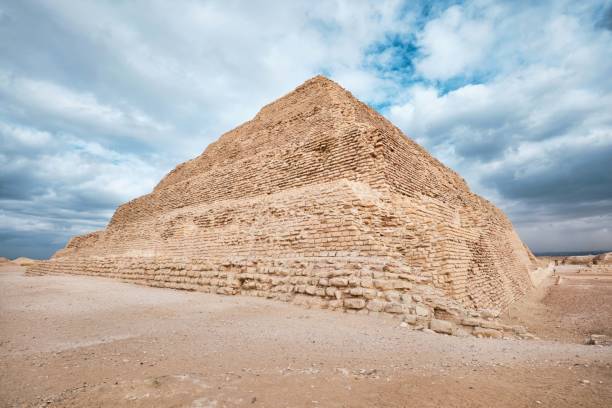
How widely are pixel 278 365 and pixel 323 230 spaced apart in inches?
189

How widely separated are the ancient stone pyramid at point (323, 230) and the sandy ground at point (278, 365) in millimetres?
1086

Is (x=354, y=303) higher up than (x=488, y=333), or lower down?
higher up

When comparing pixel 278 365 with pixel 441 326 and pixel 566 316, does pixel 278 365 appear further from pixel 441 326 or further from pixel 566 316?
pixel 566 316

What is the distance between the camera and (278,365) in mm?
2787

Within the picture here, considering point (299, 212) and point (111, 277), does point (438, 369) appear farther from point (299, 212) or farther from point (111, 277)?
point (111, 277)

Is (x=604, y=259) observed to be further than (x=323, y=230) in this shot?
Yes

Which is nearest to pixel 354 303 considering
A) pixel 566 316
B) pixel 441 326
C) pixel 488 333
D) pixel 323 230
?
pixel 441 326

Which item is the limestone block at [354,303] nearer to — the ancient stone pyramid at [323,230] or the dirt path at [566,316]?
the ancient stone pyramid at [323,230]

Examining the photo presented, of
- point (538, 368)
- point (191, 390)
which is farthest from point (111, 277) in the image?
point (538, 368)

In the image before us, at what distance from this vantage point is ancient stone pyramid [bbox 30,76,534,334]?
5.60m

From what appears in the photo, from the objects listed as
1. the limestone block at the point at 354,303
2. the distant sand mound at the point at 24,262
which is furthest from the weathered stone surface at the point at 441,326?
the distant sand mound at the point at 24,262

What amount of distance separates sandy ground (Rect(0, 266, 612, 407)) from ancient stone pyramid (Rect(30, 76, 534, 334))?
1.09m

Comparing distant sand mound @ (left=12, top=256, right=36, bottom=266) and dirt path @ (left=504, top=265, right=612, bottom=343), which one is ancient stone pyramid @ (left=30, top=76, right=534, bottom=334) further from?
distant sand mound @ (left=12, top=256, right=36, bottom=266)

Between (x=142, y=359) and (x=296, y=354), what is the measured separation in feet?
4.97
